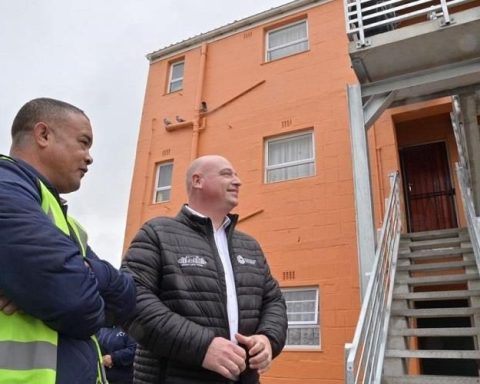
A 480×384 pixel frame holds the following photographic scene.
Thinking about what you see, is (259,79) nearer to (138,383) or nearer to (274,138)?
(274,138)

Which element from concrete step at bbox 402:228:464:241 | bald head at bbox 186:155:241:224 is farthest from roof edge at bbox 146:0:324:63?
bald head at bbox 186:155:241:224

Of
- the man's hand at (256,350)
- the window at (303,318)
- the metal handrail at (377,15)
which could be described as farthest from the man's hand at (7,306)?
the window at (303,318)

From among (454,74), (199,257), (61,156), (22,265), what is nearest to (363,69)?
(454,74)

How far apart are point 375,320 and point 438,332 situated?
2.75 feet

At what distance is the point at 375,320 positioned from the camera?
3445 millimetres

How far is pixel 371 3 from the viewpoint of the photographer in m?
5.18

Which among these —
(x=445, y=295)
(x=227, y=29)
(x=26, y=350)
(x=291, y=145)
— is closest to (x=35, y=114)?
(x=26, y=350)

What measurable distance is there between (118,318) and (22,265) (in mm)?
449

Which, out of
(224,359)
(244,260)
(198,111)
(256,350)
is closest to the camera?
(224,359)

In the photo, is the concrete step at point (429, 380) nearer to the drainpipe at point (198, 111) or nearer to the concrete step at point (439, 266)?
the concrete step at point (439, 266)

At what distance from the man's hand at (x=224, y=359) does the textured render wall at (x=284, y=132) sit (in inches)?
179

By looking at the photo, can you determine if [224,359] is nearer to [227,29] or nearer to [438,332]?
[438,332]

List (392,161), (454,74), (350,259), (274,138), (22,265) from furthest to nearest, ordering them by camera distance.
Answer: (274,138), (392,161), (350,259), (454,74), (22,265)

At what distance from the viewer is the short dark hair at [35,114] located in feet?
4.60
